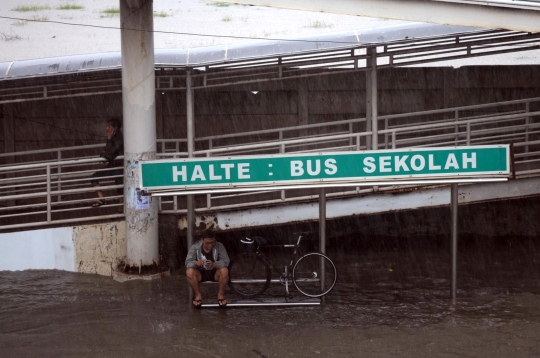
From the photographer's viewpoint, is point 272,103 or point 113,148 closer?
point 113,148

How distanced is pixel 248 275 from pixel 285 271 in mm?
726

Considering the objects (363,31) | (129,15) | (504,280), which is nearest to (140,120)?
(129,15)

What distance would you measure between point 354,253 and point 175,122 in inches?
205

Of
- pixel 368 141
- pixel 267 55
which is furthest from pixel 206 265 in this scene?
pixel 368 141

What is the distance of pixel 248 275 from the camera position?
9.87 meters

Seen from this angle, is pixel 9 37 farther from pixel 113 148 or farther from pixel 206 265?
pixel 206 265

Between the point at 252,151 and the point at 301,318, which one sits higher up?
the point at 252,151

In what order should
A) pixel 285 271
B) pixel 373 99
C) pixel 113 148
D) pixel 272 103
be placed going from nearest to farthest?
pixel 285 271, pixel 373 99, pixel 113 148, pixel 272 103

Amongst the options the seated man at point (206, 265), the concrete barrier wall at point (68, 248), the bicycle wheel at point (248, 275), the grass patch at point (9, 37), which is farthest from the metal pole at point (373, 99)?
the grass patch at point (9, 37)

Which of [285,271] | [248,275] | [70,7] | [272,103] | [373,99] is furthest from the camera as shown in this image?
[70,7]

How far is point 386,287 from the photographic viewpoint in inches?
400

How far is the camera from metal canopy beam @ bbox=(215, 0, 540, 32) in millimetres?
Result: 9000

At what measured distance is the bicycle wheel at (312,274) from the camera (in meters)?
9.28

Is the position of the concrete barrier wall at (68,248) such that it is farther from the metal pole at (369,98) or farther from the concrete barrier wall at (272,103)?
the metal pole at (369,98)
